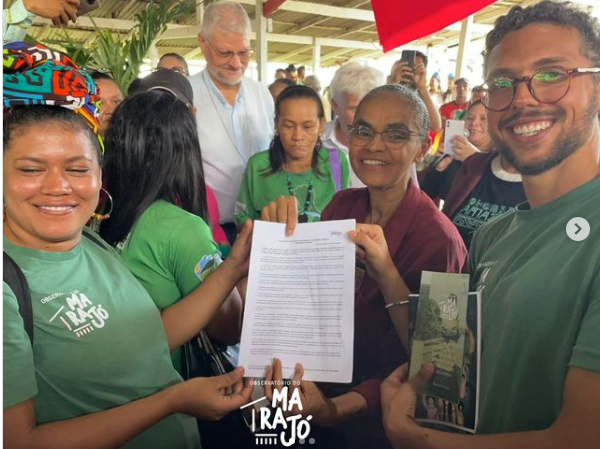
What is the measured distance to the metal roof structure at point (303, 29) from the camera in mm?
828

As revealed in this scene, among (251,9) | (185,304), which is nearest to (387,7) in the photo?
(251,9)

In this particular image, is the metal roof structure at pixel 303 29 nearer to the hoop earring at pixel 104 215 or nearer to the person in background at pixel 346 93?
the person in background at pixel 346 93

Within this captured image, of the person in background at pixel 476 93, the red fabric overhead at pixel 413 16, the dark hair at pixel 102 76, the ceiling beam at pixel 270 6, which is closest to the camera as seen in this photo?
the person in background at pixel 476 93

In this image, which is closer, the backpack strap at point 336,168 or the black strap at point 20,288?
the black strap at point 20,288

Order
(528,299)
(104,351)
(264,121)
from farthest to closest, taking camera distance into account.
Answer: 1. (264,121)
2. (104,351)
3. (528,299)

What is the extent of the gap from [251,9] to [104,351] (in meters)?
0.67

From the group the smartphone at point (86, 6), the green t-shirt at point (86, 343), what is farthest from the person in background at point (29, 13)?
the green t-shirt at point (86, 343)

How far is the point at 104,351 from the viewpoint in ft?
2.31

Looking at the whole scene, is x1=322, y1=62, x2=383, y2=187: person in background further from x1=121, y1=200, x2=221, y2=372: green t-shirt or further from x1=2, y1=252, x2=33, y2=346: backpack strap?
x1=2, y1=252, x2=33, y2=346: backpack strap

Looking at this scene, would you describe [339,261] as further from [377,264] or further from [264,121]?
[264,121]

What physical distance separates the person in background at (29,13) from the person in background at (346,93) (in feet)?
1.56

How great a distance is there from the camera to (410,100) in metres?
0.77

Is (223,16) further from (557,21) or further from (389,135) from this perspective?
(557,21)

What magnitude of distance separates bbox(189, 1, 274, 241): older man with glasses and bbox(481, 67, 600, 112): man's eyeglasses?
1.50 feet
